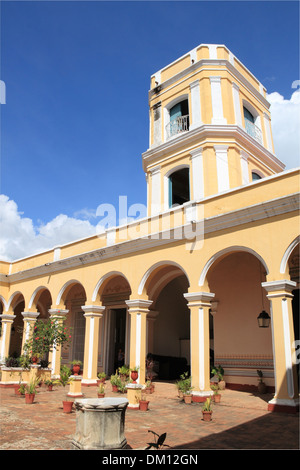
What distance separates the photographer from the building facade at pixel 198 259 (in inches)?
361

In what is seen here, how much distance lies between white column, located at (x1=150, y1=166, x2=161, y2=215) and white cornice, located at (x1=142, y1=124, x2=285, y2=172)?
0.57 m

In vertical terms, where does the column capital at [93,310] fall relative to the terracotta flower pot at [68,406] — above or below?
above

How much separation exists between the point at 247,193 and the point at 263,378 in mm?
5296

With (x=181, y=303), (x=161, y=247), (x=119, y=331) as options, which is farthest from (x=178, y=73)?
(x=119, y=331)

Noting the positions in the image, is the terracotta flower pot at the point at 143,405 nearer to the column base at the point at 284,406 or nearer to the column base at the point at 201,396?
the column base at the point at 201,396

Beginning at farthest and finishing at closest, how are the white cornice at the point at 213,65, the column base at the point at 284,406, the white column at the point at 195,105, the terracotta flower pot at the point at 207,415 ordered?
the white cornice at the point at 213,65 < the white column at the point at 195,105 < the column base at the point at 284,406 < the terracotta flower pot at the point at 207,415

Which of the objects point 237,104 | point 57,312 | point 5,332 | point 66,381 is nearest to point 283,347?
point 66,381

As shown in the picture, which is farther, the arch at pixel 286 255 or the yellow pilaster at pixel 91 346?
the yellow pilaster at pixel 91 346

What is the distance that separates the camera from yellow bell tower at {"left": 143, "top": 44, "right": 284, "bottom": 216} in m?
13.8

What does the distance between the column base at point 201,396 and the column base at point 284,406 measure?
177cm

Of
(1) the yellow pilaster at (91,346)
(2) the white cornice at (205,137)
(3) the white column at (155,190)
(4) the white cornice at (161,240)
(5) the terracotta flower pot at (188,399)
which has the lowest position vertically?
(5) the terracotta flower pot at (188,399)

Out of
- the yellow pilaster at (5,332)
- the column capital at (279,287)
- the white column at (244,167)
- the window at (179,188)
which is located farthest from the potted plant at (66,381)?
the white column at (244,167)

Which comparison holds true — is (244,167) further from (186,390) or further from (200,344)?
(186,390)

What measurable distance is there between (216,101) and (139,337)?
9.08 meters
